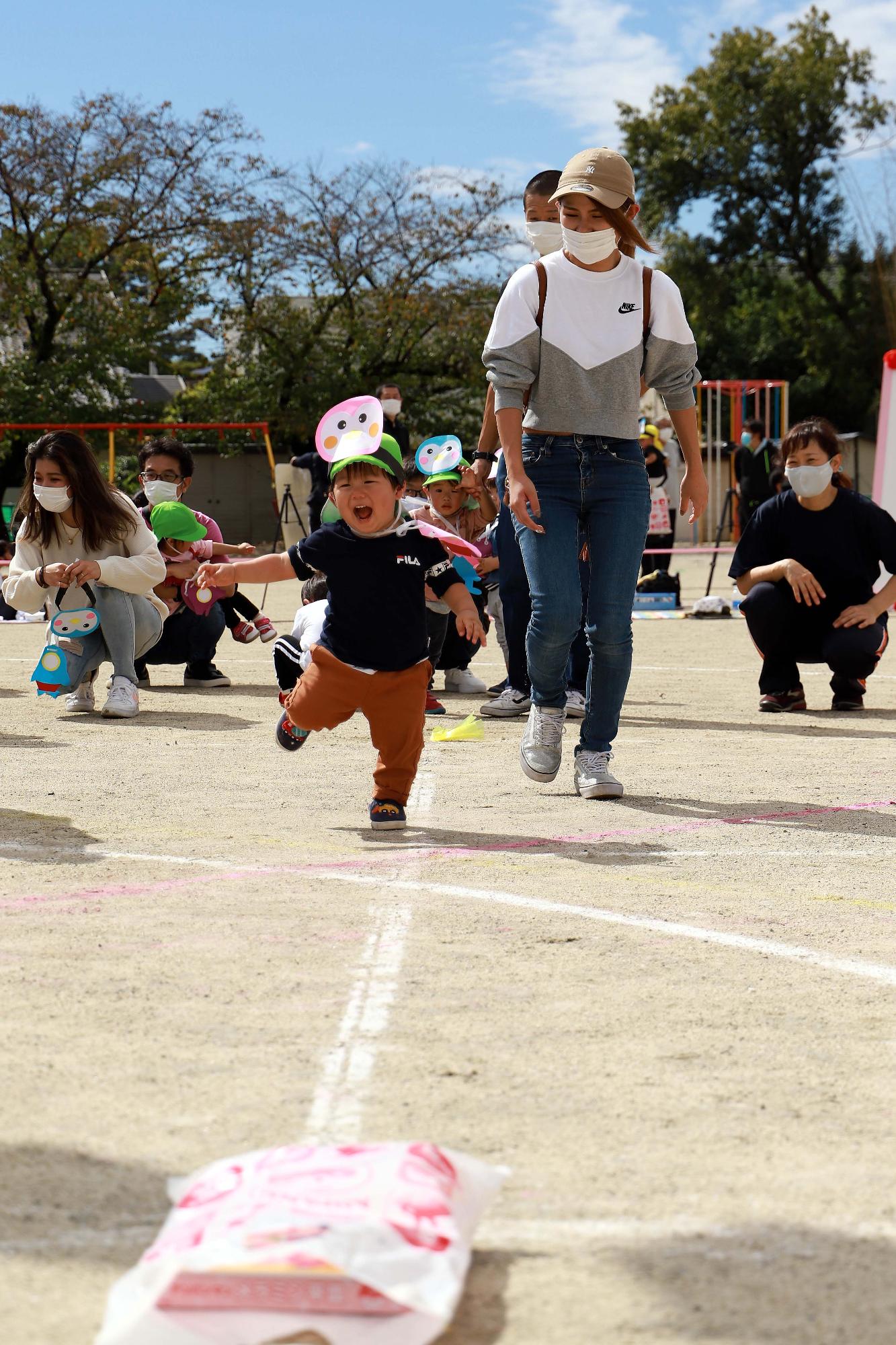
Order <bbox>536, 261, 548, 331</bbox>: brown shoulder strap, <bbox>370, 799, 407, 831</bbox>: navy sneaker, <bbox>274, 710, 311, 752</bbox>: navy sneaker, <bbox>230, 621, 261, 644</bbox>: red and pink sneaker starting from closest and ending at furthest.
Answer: <bbox>370, 799, 407, 831</bbox>: navy sneaker, <bbox>536, 261, 548, 331</bbox>: brown shoulder strap, <bbox>274, 710, 311, 752</bbox>: navy sneaker, <bbox>230, 621, 261, 644</bbox>: red and pink sneaker

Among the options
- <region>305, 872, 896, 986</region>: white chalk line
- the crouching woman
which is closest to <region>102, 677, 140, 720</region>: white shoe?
the crouching woman

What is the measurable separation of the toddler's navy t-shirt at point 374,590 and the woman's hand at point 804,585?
117 inches

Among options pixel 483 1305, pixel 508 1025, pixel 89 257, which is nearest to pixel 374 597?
→ pixel 508 1025

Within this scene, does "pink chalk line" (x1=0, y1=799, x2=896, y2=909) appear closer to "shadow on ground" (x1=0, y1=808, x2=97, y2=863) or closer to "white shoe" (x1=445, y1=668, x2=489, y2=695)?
"shadow on ground" (x1=0, y1=808, x2=97, y2=863)

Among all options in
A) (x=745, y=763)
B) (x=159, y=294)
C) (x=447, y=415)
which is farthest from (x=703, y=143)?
(x=745, y=763)

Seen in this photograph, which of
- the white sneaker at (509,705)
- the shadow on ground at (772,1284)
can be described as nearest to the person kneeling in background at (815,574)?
the white sneaker at (509,705)

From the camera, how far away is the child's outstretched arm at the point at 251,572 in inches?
209

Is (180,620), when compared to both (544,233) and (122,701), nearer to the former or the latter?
(122,701)

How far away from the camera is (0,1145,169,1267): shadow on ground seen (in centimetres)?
208

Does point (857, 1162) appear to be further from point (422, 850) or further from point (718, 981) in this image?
point (422, 850)

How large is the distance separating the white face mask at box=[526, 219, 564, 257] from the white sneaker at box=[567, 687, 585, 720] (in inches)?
81.7

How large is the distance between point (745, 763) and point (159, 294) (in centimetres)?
2614

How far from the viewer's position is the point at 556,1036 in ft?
9.53

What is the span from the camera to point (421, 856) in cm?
457
